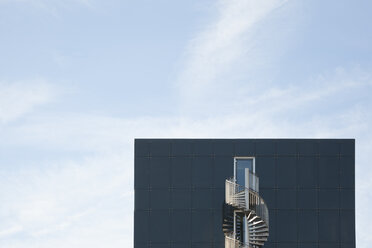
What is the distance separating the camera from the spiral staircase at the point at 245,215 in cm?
2097

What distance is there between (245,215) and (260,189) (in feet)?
3.96

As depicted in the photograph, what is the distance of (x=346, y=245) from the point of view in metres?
22.0

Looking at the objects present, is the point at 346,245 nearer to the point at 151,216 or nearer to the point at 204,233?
the point at 204,233

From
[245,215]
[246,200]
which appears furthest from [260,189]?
[246,200]

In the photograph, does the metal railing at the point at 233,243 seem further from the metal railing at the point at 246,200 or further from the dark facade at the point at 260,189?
the metal railing at the point at 246,200

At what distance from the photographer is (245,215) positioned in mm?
21688

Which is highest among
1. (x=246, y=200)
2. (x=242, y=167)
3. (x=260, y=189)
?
(x=242, y=167)

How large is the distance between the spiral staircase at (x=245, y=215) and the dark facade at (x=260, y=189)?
485 mm

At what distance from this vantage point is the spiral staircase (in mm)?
20969

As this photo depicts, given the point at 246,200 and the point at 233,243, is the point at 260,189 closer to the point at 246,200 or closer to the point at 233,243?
the point at 246,200

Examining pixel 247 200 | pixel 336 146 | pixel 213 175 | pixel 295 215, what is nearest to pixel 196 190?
pixel 213 175

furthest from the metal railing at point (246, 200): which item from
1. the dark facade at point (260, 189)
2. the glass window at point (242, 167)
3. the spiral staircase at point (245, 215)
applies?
the glass window at point (242, 167)

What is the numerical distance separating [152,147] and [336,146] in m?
6.77

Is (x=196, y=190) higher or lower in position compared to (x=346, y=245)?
higher
